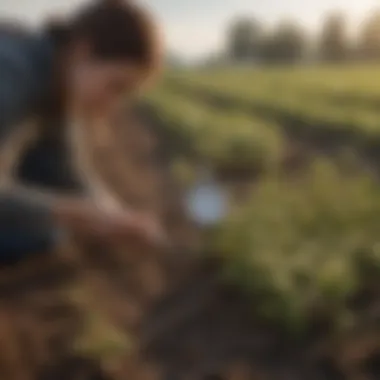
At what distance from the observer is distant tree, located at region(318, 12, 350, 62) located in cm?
107

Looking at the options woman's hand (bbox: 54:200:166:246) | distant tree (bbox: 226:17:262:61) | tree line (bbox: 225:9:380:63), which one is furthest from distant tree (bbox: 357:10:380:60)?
woman's hand (bbox: 54:200:166:246)

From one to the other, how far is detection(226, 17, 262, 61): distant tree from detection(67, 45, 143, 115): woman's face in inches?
4.9

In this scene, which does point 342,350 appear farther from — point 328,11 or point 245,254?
point 328,11

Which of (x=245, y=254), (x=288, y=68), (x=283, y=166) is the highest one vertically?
(x=288, y=68)

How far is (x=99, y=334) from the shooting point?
96 centimetres

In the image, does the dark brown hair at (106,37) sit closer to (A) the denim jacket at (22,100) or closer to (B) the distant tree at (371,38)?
(A) the denim jacket at (22,100)

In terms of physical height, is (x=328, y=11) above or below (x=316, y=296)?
above

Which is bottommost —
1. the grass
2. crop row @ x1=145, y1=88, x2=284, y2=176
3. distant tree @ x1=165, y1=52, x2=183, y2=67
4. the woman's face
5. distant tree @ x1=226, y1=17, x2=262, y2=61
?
the grass

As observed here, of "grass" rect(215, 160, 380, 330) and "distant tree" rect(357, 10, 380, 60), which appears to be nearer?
"grass" rect(215, 160, 380, 330)

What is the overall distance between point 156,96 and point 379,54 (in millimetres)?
304

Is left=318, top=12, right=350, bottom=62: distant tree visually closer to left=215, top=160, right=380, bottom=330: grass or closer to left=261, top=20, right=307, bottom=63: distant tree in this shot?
left=261, top=20, right=307, bottom=63: distant tree

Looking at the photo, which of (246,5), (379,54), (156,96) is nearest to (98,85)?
(156,96)

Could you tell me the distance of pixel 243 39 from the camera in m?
1.06

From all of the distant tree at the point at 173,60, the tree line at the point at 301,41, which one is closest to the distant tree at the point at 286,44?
the tree line at the point at 301,41
